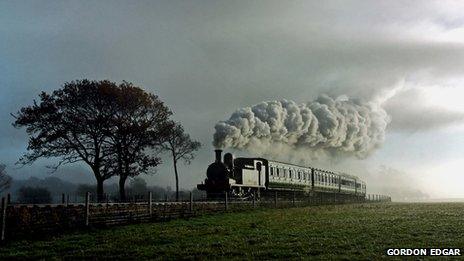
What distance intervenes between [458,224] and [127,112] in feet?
120

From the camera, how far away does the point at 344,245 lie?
55.3 ft

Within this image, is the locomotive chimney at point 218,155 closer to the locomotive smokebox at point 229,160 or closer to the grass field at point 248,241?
the locomotive smokebox at point 229,160

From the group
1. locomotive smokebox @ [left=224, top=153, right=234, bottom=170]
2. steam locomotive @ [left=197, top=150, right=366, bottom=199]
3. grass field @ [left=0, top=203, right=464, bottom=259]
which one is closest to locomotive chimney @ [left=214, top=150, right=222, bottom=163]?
steam locomotive @ [left=197, top=150, right=366, bottom=199]

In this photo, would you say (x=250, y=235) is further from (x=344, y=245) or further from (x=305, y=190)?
(x=305, y=190)

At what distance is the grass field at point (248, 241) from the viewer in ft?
51.9

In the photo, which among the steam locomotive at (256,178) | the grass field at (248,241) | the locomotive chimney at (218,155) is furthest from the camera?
the locomotive chimney at (218,155)

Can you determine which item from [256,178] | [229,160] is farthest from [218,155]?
[256,178]

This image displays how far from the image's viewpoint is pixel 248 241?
1822 centimetres

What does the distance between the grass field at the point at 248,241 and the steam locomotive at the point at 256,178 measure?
57.2ft

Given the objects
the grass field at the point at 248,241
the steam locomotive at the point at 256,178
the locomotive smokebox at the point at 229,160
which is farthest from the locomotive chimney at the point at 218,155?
the grass field at the point at 248,241

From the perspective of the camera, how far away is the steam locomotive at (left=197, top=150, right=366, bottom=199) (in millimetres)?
42719

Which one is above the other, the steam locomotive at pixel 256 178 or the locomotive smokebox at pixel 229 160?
the locomotive smokebox at pixel 229 160

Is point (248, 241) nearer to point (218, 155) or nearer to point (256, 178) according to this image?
point (218, 155)

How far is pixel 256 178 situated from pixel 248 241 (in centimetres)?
2786
